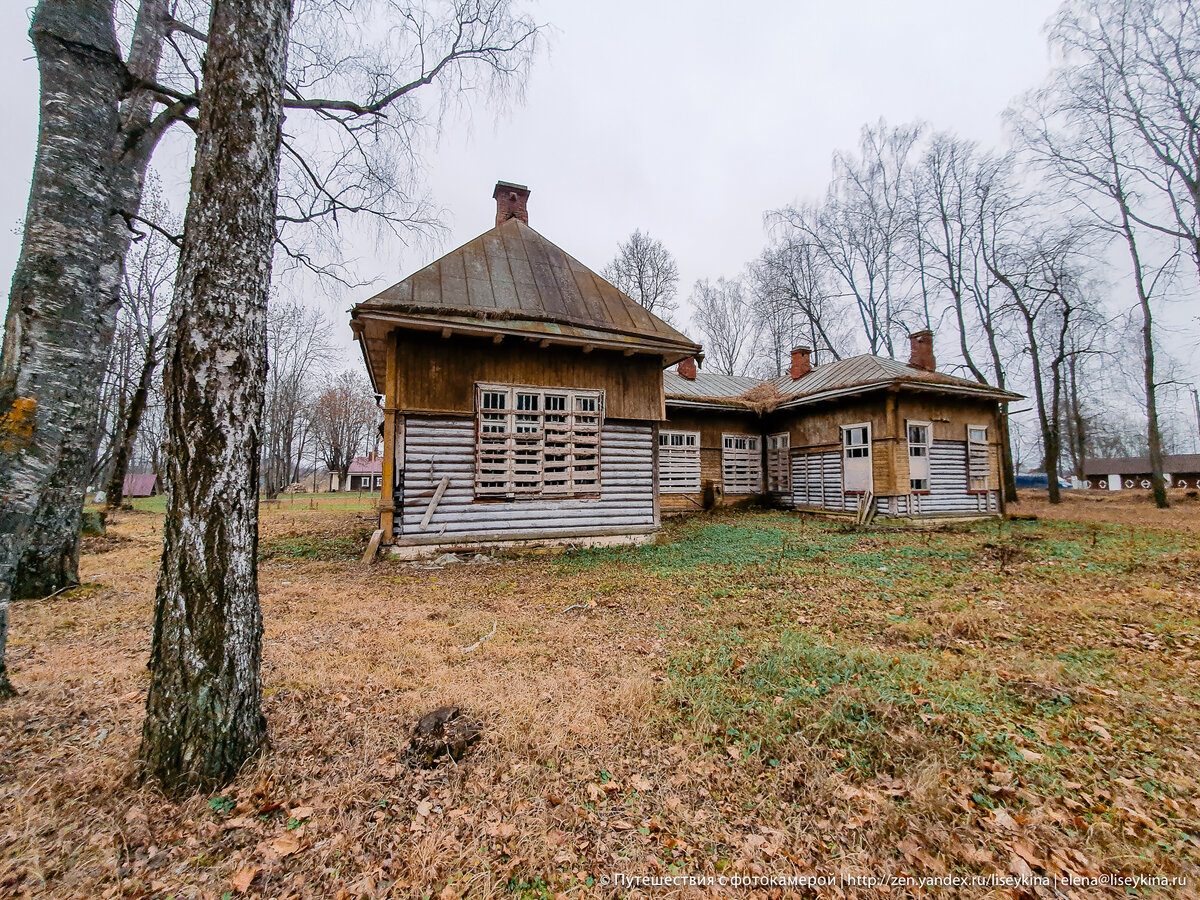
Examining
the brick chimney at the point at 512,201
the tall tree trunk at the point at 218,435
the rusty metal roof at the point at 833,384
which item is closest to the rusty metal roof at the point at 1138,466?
the rusty metal roof at the point at 833,384

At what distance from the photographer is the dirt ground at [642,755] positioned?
2.18m

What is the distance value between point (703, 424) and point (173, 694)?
1706 cm

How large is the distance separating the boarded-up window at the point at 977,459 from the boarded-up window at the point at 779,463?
18.0 feet

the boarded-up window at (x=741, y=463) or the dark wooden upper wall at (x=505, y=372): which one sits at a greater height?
the dark wooden upper wall at (x=505, y=372)

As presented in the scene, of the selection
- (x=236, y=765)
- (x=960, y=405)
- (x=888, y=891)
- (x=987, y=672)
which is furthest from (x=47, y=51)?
(x=960, y=405)

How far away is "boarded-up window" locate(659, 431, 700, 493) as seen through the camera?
58.3 ft

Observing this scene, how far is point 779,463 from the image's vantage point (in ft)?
62.2

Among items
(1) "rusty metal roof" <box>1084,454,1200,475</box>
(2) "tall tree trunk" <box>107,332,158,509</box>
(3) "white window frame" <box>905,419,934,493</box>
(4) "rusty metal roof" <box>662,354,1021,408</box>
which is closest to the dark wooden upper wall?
(4) "rusty metal roof" <box>662,354,1021,408</box>

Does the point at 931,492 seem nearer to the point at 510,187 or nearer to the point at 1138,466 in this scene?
the point at 510,187

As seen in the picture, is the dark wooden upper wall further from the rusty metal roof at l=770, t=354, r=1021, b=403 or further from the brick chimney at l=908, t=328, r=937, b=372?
the brick chimney at l=908, t=328, r=937, b=372

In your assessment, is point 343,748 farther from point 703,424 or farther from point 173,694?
point 703,424

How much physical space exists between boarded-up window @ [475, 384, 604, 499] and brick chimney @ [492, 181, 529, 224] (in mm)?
5545

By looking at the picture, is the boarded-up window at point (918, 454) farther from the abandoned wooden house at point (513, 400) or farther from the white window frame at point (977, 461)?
the abandoned wooden house at point (513, 400)

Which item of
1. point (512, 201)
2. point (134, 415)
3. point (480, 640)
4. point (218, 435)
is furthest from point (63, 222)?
point (134, 415)
